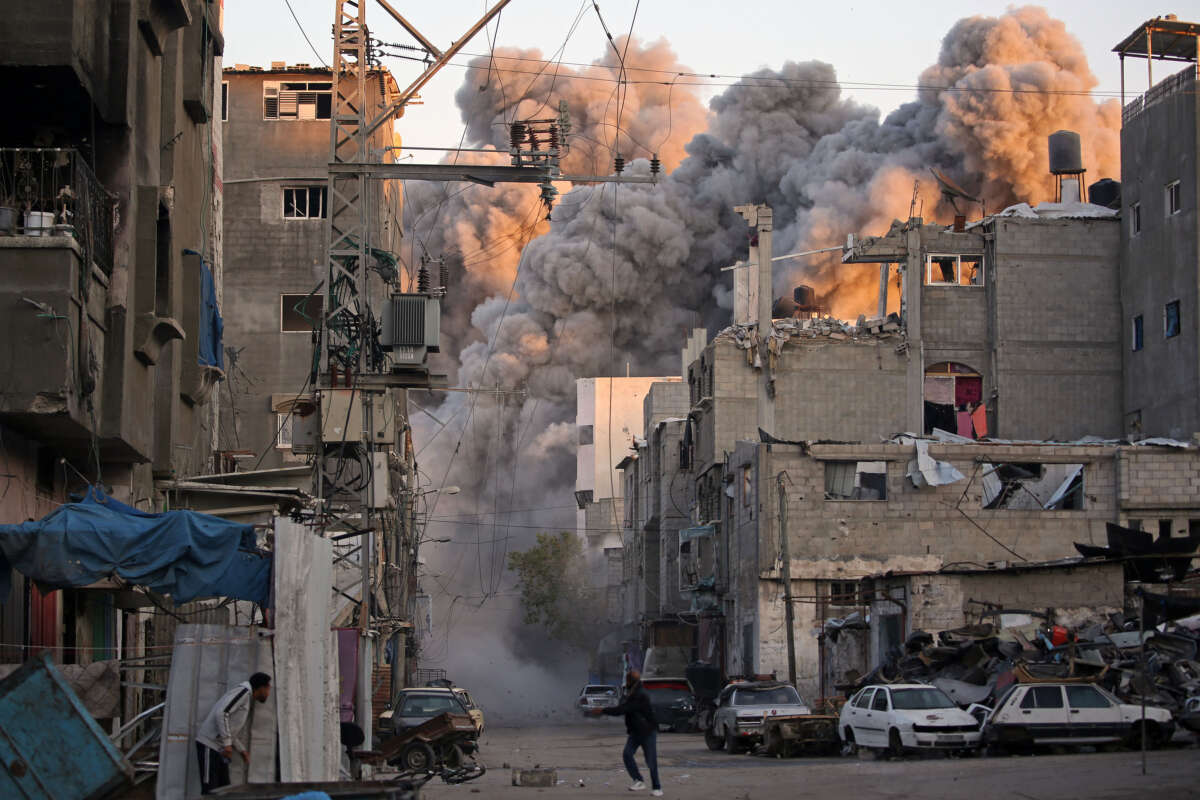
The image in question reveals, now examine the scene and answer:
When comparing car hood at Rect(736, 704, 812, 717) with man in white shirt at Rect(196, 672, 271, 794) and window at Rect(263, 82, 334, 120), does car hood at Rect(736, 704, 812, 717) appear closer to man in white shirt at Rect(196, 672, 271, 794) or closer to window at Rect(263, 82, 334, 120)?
man in white shirt at Rect(196, 672, 271, 794)

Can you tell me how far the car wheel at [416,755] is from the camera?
20844mm

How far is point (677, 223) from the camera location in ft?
294

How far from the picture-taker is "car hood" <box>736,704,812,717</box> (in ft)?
90.0

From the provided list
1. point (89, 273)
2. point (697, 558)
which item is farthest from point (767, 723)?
point (697, 558)

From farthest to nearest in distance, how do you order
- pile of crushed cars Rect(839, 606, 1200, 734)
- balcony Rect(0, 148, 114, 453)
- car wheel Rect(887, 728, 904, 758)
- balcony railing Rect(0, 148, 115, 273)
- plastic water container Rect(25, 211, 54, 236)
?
pile of crushed cars Rect(839, 606, 1200, 734) → car wheel Rect(887, 728, 904, 758) → balcony railing Rect(0, 148, 115, 273) → plastic water container Rect(25, 211, 54, 236) → balcony Rect(0, 148, 114, 453)

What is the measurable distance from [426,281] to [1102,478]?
Result: 20.9 m

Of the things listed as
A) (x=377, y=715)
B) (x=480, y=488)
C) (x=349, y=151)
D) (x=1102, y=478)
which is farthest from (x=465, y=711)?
(x=480, y=488)

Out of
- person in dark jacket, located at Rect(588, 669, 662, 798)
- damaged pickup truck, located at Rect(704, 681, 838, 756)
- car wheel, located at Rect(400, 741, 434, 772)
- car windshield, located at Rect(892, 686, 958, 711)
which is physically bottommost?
damaged pickup truck, located at Rect(704, 681, 838, 756)

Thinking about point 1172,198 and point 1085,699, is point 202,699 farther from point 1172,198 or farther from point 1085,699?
point 1172,198

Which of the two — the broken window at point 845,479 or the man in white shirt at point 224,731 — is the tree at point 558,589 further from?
the man in white shirt at point 224,731

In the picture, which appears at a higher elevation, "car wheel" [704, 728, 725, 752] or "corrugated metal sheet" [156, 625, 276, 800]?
"corrugated metal sheet" [156, 625, 276, 800]

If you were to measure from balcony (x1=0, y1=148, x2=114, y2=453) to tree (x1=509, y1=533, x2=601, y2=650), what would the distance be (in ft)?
187

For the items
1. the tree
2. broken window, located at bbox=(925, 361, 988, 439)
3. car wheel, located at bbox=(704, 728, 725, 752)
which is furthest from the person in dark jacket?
the tree

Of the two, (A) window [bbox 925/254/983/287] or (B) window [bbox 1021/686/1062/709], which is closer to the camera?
(B) window [bbox 1021/686/1062/709]
